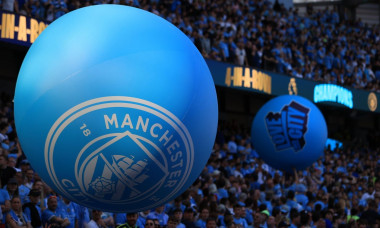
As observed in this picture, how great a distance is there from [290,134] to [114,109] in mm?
6614

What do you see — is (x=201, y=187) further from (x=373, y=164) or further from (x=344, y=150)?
(x=344, y=150)

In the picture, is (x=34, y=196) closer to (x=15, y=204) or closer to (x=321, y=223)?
(x=15, y=204)

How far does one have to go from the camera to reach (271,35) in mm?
19875

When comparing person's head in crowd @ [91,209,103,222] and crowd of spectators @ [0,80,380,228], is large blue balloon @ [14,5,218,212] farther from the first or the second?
person's head in crowd @ [91,209,103,222]

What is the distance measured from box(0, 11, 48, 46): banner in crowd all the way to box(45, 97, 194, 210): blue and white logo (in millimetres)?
8424

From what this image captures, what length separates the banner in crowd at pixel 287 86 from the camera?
1564 cm

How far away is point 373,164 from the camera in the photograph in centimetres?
1923

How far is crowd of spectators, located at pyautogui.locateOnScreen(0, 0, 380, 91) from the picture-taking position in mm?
15602

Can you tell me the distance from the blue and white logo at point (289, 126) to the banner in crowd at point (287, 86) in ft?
18.3

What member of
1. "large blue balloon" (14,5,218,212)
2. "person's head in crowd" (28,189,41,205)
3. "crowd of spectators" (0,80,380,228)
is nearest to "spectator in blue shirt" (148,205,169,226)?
"crowd of spectators" (0,80,380,228)

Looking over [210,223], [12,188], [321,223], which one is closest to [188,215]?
[210,223]

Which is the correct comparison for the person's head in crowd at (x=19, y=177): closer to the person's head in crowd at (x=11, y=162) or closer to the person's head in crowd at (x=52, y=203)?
the person's head in crowd at (x=11, y=162)

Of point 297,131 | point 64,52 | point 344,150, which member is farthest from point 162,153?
point 344,150

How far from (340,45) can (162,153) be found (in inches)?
855
